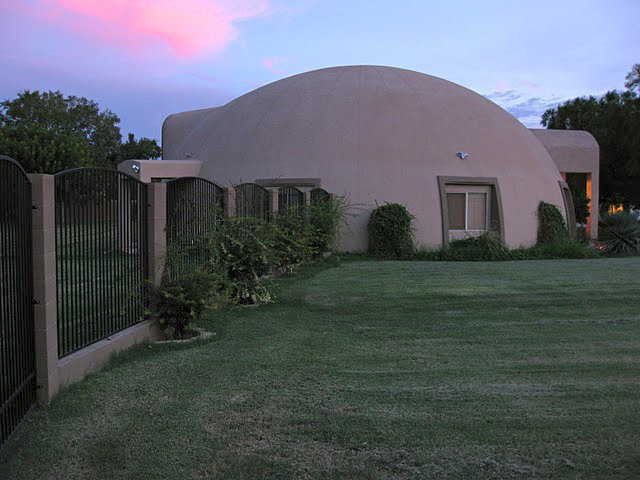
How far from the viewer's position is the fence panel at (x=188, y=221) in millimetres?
6895

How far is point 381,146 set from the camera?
58.2ft

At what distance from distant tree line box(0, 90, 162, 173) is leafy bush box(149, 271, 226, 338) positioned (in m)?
27.4

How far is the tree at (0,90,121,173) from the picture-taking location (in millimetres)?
30828

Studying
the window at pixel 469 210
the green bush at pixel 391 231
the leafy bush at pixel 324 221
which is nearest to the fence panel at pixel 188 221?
the leafy bush at pixel 324 221

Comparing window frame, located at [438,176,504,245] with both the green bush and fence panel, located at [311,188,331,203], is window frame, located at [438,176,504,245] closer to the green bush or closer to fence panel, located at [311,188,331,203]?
the green bush

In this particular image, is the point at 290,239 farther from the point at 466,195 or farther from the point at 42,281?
the point at 466,195

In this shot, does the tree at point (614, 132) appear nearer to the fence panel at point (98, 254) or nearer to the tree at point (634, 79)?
the tree at point (634, 79)

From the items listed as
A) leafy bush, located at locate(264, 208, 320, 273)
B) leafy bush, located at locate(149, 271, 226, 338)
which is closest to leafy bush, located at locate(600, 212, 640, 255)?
leafy bush, located at locate(264, 208, 320, 273)

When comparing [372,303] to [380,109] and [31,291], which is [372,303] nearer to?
[31,291]

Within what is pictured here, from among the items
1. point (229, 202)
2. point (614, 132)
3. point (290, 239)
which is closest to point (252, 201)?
point (290, 239)

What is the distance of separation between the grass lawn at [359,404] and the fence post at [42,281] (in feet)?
0.66

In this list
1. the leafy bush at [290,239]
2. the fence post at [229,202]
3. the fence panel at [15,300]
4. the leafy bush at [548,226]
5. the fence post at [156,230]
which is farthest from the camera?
the leafy bush at [548,226]

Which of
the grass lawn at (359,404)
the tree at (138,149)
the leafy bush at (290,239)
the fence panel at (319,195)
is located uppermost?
the tree at (138,149)

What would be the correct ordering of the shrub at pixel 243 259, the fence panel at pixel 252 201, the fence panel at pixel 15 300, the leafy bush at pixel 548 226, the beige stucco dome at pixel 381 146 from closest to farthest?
the fence panel at pixel 15 300, the shrub at pixel 243 259, the fence panel at pixel 252 201, the beige stucco dome at pixel 381 146, the leafy bush at pixel 548 226
